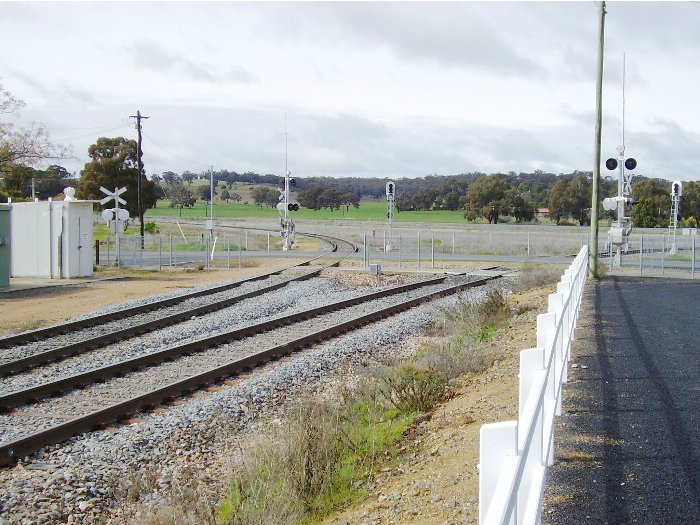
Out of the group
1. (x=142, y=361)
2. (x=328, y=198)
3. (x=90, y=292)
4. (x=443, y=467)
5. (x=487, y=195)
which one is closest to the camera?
(x=443, y=467)

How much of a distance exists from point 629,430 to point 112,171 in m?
72.1

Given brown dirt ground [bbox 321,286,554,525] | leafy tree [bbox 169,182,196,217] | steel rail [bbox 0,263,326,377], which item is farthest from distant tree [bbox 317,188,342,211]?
brown dirt ground [bbox 321,286,554,525]

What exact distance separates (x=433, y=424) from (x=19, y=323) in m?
13.6

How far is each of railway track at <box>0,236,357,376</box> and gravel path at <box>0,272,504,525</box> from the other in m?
3.64

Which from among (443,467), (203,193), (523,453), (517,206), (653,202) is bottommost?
(443,467)

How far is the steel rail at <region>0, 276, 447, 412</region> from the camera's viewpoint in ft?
38.8

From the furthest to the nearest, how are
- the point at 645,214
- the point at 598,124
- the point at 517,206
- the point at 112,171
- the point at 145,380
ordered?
the point at 517,206 → the point at 645,214 → the point at 112,171 → the point at 598,124 → the point at 145,380

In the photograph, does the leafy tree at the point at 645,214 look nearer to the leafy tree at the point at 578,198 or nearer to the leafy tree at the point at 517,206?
the leafy tree at the point at 578,198

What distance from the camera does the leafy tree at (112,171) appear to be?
7512 cm

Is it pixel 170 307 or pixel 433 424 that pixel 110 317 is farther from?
pixel 433 424

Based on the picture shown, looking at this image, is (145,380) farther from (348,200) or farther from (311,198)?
(348,200)

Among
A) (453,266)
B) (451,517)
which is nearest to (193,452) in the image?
(451,517)

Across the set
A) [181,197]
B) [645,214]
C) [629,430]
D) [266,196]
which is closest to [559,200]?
[645,214]

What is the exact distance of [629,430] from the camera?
754 cm
